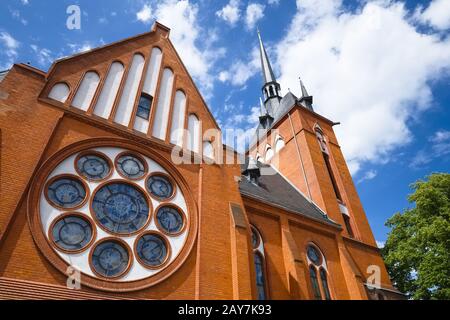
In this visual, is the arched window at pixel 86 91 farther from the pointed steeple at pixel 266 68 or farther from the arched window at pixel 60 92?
the pointed steeple at pixel 266 68

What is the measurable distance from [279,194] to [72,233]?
37.4ft

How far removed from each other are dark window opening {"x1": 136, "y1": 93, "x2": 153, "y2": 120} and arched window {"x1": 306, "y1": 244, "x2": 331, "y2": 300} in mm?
8943

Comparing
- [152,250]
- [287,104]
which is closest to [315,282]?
[152,250]

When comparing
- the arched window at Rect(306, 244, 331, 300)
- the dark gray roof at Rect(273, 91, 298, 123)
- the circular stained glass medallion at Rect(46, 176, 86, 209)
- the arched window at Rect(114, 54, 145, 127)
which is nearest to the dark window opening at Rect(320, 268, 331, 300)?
the arched window at Rect(306, 244, 331, 300)

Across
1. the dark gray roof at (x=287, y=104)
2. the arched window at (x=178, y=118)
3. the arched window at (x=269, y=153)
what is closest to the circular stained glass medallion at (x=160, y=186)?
the arched window at (x=178, y=118)

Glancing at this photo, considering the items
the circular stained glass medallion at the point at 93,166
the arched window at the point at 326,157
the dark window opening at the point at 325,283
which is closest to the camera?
the circular stained glass medallion at the point at 93,166

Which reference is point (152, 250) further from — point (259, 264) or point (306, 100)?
point (306, 100)

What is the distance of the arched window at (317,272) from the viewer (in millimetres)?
13617

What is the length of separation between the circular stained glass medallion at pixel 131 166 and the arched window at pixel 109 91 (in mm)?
1446

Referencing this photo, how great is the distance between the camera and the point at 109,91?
36.1ft

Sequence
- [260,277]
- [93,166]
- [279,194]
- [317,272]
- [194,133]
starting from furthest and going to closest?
[279,194], [317,272], [194,133], [260,277], [93,166]

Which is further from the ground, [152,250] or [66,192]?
[66,192]
